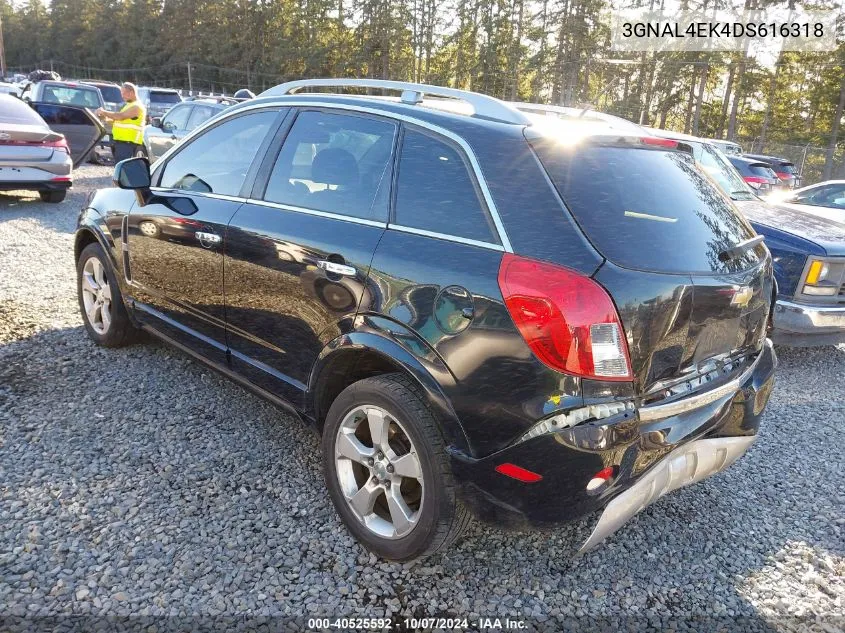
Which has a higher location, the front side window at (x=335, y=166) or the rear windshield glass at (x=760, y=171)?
the front side window at (x=335, y=166)

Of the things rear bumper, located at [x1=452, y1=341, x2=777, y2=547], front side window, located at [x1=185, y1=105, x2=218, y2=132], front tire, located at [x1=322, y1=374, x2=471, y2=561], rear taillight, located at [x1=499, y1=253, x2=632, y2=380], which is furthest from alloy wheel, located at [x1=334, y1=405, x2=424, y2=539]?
front side window, located at [x1=185, y1=105, x2=218, y2=132]

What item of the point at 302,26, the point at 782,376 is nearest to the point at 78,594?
the point at 782,376

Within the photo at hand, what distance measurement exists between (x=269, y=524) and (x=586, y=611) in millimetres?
1373

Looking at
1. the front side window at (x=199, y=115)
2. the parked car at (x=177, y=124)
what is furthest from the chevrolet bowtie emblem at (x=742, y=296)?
the front side window at (x=199, y=115)

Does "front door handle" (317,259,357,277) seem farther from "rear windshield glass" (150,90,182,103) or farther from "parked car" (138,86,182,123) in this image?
"rear windshield glass" (150,90,182,103)

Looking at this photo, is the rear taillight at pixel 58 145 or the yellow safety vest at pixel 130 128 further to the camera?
the yellow safety vest at pixel 130 128

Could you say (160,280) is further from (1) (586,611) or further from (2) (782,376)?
(2) (782,376)

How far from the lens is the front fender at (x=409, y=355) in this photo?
2137mm

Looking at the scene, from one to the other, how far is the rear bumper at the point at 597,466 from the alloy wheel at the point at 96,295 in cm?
319

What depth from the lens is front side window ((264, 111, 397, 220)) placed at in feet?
8.48

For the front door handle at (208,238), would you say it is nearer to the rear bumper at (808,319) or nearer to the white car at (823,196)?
the rear bumper at (808,319)

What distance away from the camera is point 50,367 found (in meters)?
4.01

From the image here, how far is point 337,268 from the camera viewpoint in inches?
98.1

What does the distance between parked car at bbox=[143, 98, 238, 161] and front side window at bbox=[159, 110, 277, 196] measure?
10.3 meters
